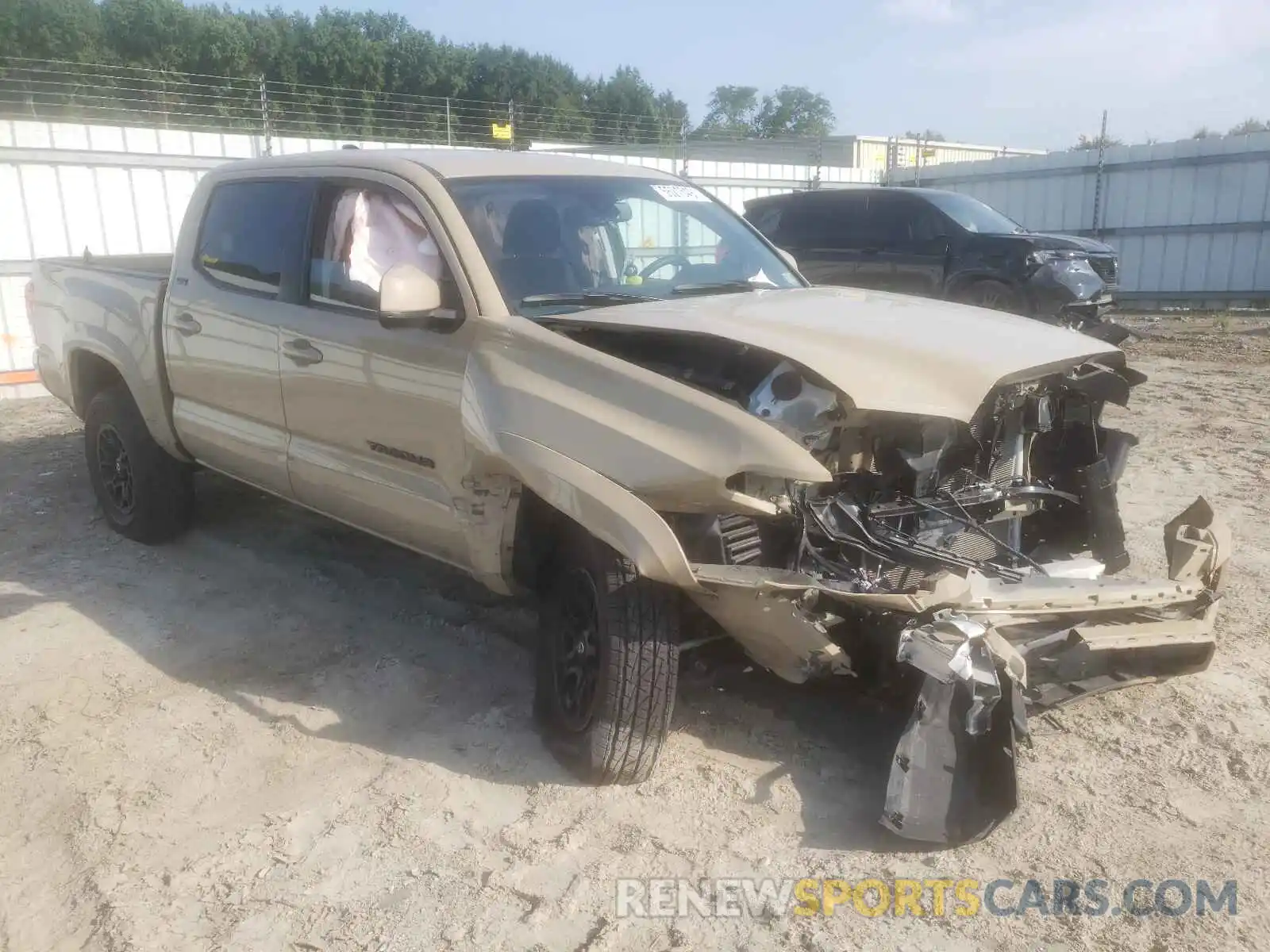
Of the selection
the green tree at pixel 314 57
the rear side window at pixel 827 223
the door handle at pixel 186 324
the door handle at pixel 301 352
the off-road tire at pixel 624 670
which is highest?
the green tree at pixel 314 57

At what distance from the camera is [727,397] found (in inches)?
121

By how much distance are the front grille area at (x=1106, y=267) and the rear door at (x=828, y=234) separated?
267cm

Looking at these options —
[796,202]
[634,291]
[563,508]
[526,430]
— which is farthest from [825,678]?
[796,202]

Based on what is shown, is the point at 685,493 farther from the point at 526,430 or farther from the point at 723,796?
the point at 723,796

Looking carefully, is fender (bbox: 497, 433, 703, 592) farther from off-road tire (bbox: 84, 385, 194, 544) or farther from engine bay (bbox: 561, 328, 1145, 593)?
off-road tire (bbox: 84, 385, 194, 544)

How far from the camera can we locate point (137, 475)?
208 inches

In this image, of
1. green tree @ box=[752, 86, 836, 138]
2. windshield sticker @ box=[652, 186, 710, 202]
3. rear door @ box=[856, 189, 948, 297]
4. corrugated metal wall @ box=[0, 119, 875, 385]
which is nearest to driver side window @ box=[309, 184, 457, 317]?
windshield sticker @ box=[652, 186, 710, 202]

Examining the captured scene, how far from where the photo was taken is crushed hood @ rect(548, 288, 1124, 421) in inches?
113

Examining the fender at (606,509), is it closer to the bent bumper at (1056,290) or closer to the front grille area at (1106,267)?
the bent bumper at (1056,290)

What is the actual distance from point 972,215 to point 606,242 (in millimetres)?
8806

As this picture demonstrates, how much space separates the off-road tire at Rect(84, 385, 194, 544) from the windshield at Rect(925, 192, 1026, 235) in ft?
29.0

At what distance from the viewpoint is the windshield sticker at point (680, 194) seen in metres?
4.39

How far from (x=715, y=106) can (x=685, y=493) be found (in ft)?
268

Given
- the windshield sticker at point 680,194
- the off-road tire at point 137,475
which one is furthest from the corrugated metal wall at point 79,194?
the windshield sticker at point 680,194
